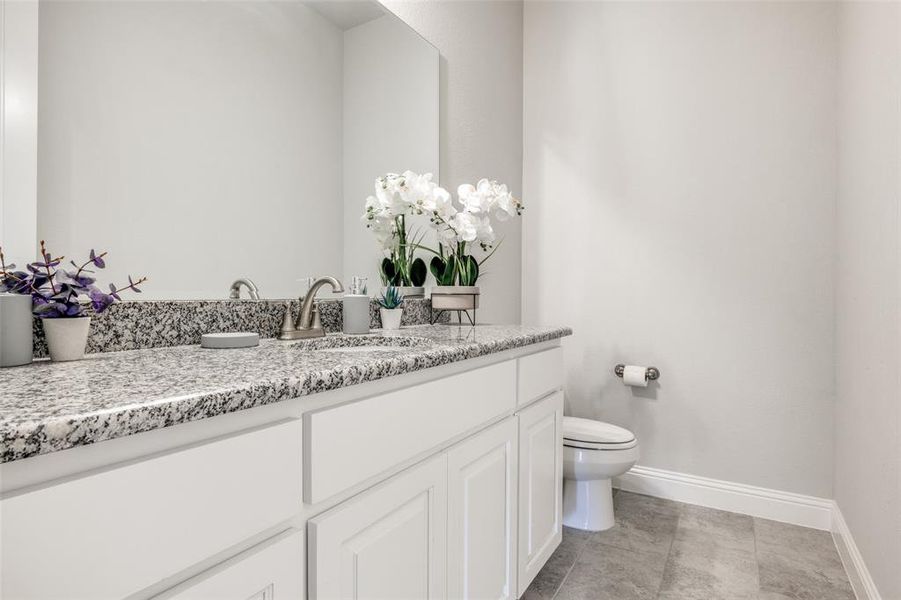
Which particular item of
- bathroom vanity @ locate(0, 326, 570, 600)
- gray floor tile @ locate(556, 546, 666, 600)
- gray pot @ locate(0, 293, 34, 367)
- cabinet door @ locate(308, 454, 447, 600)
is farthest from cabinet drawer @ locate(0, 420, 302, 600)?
gray floor tile @ locate(556, 546, 666, 600)

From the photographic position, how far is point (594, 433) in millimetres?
2160

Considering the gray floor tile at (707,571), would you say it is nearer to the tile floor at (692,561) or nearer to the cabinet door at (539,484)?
the tile floor at (692,561)

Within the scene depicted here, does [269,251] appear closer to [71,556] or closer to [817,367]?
[71,556]

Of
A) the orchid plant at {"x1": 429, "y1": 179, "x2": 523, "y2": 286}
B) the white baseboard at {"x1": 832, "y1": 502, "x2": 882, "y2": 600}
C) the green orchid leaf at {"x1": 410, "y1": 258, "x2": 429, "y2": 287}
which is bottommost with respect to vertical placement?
the white baseboard at {"x1": 832, "y1": 502, "x2": 882, "y2": 600}

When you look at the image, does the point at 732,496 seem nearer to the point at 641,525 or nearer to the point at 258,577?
the point at 641,525

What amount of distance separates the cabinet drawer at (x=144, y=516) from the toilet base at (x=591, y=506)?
172 cm

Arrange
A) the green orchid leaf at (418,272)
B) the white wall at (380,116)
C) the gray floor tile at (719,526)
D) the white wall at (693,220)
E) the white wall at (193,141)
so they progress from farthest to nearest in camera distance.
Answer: the white wall at (693,220) < the gray floor tile at (719,526) < the green orchid leaf at (418,272) < the white wall at (380,116) < the white wall at (193,141)

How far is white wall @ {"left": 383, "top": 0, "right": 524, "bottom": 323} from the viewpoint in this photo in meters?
2.13

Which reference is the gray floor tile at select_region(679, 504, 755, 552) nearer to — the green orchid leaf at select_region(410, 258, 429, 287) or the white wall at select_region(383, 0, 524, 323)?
the white wall at select_region(383, 0, 524, 323)

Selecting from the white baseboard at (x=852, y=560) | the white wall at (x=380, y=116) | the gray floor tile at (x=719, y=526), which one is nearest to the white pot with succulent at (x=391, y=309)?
the white wall at (x=380, y=116)

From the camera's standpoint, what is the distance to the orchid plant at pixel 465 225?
1762 mm

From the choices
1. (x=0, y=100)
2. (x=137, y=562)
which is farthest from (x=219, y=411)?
(x=0, y=100)

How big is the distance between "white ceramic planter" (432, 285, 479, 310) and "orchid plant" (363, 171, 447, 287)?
0.15 meters

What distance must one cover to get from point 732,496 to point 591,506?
0.69 metres
